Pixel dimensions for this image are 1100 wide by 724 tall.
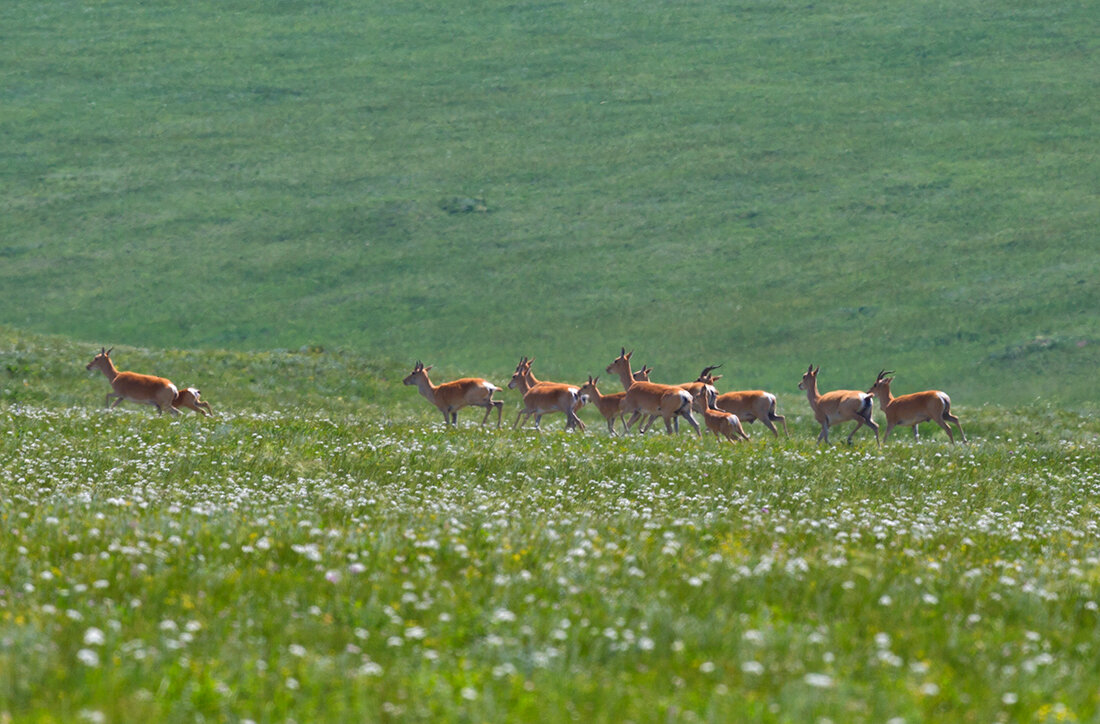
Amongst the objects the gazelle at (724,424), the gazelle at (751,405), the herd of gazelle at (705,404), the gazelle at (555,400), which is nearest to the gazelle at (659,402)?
the herd of gazelle at (705,404)

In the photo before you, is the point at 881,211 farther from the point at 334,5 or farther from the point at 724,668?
the point at 724,668

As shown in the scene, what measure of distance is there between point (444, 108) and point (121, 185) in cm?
2760

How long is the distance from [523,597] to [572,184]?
83.9 m

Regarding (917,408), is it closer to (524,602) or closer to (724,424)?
(724,424)

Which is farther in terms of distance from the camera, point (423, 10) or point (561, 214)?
point (423, 10)

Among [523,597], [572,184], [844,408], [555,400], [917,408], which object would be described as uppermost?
[523,597]

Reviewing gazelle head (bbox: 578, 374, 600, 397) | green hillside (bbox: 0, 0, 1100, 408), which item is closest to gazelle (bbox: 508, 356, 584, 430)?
gazelle head (bbox: 578, 374, 600, 397)

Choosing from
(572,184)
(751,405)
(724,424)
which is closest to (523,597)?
(724,424)

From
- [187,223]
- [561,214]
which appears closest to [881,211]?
[561,214]

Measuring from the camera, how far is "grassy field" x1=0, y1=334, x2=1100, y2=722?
563 centimetres

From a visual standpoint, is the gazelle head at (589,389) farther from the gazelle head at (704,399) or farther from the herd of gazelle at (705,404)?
the gazelle head at (704,399)

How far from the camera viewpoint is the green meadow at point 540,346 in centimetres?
637

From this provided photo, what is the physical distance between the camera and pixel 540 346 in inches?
2702

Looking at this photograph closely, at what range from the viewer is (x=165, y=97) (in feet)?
345
